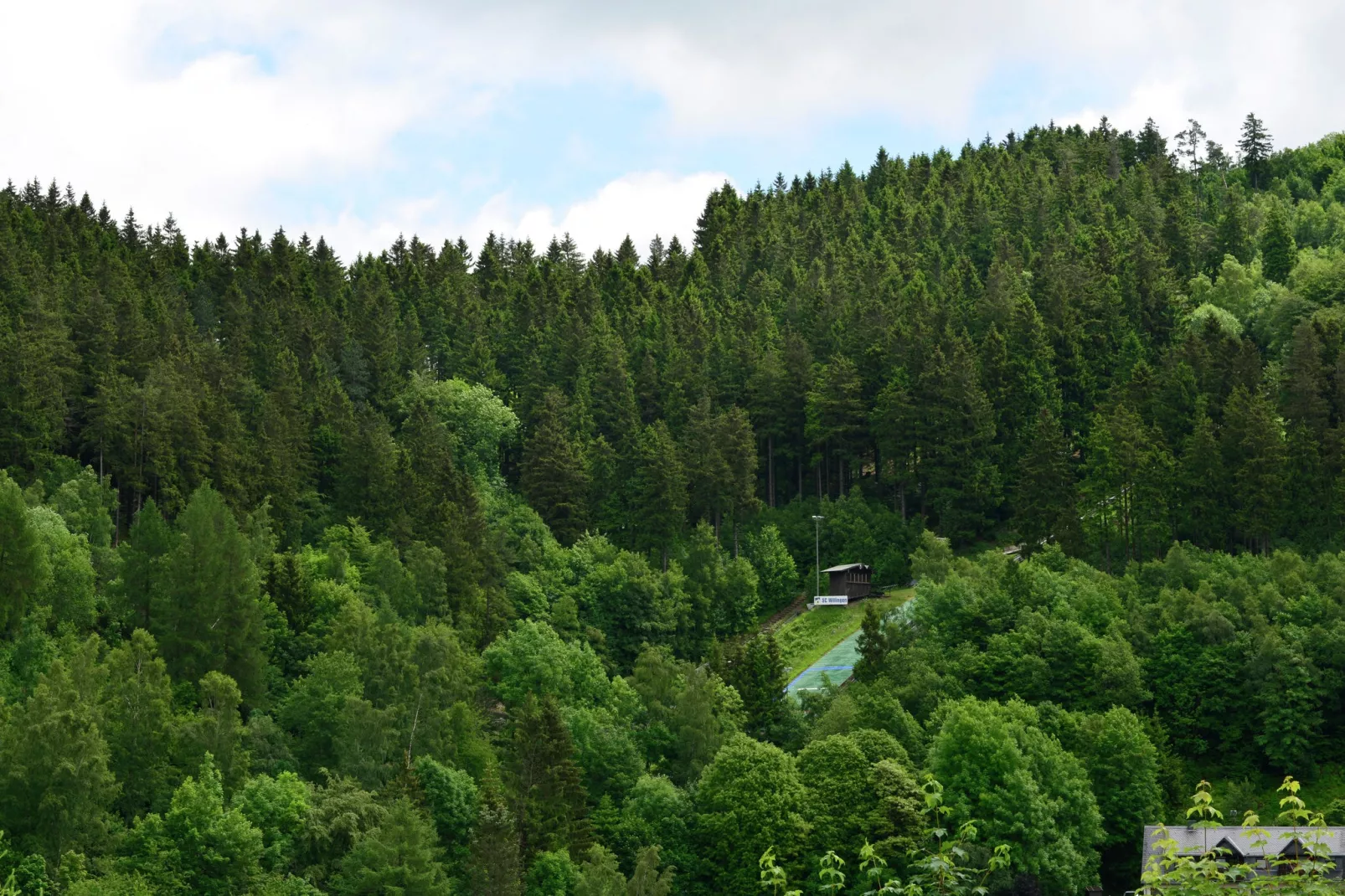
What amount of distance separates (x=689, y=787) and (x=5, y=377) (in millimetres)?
55187

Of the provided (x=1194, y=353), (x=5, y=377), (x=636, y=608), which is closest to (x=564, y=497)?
(x=636, y=608)

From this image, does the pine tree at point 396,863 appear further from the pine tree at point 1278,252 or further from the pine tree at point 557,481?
the pine tree at point 1278,252

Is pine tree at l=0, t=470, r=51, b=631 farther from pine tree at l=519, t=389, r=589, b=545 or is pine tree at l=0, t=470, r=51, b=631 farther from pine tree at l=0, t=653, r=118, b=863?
pine tree at l=519, t=389, r=589, b=545

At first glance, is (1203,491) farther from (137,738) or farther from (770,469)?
(137,738)

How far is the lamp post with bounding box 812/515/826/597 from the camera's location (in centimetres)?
11456

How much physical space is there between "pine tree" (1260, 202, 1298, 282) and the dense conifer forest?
49cm

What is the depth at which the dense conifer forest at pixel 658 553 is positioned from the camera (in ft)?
231

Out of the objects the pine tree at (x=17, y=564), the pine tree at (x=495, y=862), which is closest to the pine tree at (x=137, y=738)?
the pine tree at (x=17, y=564)

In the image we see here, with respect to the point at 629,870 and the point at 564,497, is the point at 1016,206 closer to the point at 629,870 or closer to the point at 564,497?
the point at 564,497

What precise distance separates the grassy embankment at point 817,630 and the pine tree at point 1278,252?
62.1 metres

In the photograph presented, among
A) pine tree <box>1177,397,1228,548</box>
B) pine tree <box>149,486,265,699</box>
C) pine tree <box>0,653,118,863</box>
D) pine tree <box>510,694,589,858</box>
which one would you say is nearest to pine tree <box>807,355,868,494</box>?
pine tree <box>1177,397,1228,548</box>

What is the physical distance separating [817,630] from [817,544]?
31.9ft

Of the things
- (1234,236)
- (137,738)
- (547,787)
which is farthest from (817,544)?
(1234,236)

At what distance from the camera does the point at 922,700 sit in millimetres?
84188
